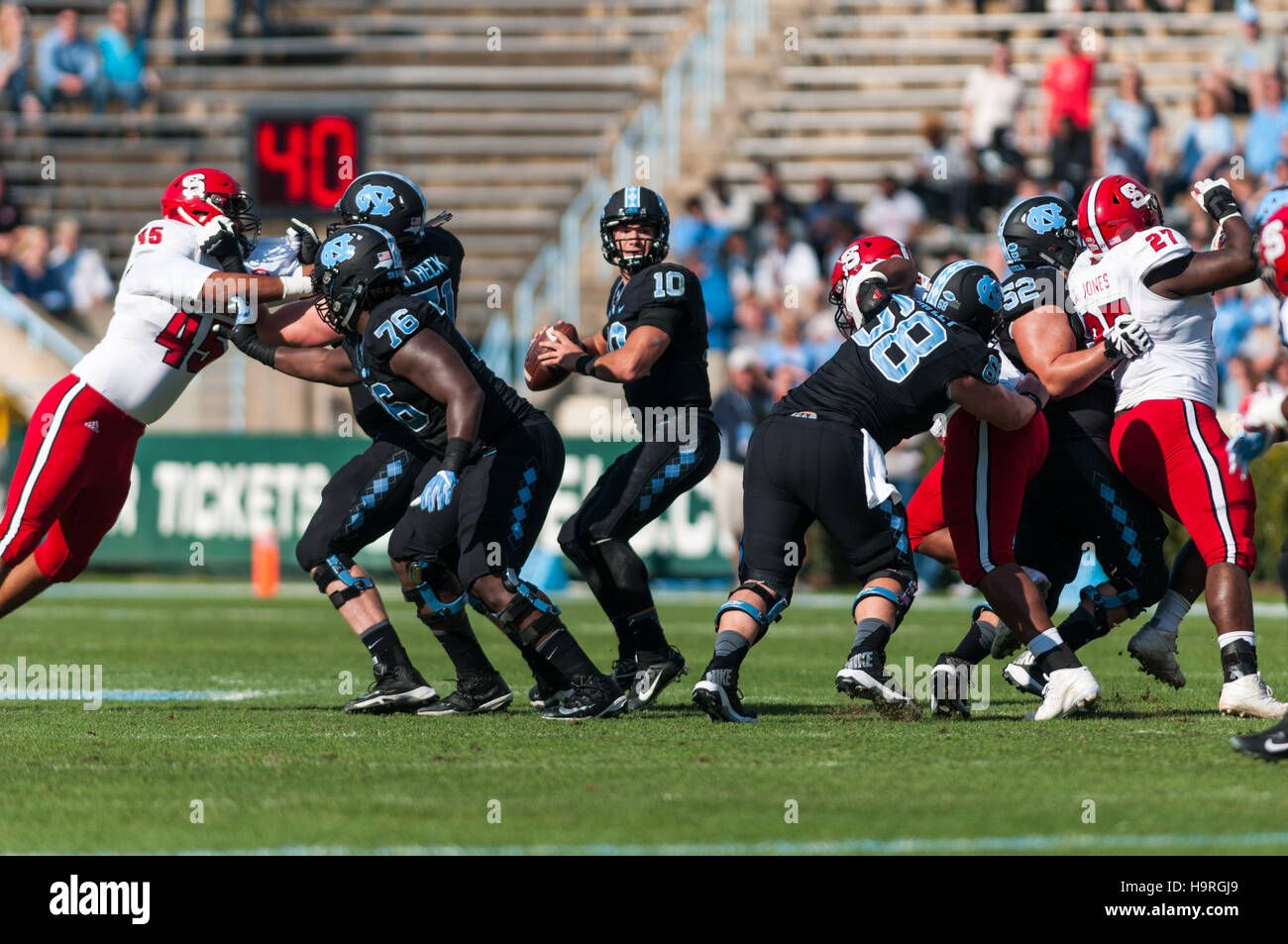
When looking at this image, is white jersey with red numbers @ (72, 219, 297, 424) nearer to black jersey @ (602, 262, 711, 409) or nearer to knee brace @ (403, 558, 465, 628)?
knee brace @ (403, 558, 465, 628)

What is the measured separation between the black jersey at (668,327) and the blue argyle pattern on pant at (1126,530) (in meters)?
1.75

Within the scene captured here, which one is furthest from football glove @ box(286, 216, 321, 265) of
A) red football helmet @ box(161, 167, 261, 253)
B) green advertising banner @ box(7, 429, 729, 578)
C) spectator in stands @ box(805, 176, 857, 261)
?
spectator in stands @ box(805, 176, 857, 261)

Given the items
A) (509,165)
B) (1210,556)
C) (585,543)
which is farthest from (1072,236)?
(509,165)

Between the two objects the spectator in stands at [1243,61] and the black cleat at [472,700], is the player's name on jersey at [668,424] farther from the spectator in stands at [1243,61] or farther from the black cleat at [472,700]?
the spectator in stands at [1243,61]

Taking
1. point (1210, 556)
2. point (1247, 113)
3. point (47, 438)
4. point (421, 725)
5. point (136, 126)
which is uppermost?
point (136, 126)

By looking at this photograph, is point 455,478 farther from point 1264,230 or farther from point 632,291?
point 1264,230

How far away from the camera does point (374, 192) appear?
8352 millimetres

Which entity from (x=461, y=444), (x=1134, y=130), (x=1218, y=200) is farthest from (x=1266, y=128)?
(x=461, y=444)

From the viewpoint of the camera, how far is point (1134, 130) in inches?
775

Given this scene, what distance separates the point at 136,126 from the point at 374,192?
18961 millimetres

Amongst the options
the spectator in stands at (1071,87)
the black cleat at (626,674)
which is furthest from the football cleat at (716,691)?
the spectator in stands at (1071,87)

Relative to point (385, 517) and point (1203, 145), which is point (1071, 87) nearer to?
point (1203, 145)

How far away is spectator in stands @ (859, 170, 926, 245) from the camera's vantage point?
20.3m

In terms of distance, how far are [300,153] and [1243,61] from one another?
32.1 ft
